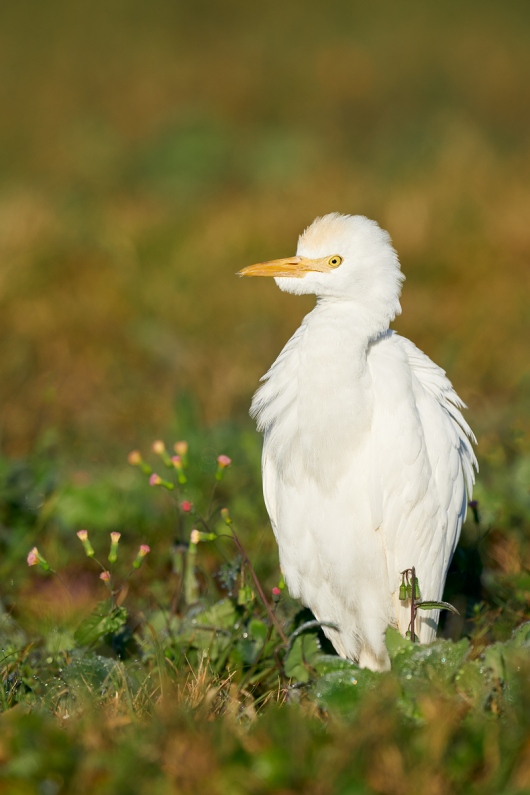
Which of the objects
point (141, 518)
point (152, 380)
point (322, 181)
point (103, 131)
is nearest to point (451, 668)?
point (141, 518)

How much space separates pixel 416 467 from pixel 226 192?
764 cm

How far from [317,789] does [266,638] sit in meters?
1.21

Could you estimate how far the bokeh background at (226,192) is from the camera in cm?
630

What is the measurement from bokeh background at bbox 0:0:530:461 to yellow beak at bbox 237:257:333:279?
1.46 meters

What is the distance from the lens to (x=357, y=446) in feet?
9.61

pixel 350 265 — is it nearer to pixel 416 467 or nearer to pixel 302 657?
pixel 416 467

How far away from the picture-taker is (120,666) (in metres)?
2.81

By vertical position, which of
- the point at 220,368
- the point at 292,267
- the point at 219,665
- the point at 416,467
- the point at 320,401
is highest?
the point at 292,267

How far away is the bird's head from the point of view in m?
2.81

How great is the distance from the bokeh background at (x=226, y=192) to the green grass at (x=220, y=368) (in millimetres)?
32

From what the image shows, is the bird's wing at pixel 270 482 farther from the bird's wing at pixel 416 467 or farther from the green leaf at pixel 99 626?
the green leaf at pixel 99 626

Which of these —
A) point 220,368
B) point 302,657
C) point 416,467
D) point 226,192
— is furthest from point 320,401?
point 226,192

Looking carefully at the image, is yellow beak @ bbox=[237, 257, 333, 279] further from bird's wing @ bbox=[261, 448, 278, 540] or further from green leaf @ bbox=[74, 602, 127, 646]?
green leaf @ bbox=[74, 602, 127, 646]

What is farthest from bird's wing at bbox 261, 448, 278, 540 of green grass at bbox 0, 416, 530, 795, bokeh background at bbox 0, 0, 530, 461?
bokeh background at bbox 0, 0, 530, 461
